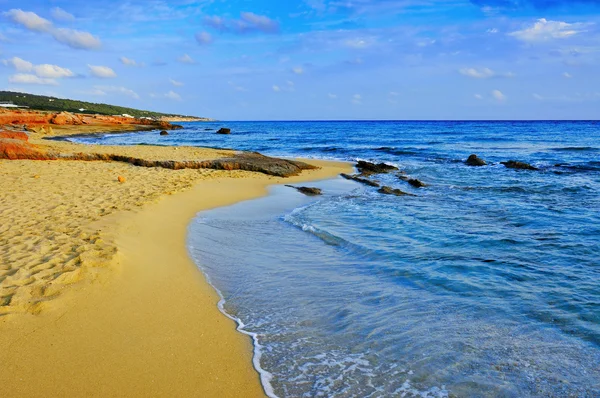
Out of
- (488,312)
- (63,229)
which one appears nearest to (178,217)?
(63,229)

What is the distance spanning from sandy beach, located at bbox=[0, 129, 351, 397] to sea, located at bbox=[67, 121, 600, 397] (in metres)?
0.34

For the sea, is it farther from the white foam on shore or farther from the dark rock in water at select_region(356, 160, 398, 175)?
the dark rock in water at select_region(356, 160, 398, 175)

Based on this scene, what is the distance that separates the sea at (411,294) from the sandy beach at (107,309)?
344 millimetres

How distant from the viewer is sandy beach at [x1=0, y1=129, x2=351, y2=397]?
3.61 m

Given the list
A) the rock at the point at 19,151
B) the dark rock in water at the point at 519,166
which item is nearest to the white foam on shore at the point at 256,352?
the rock at the point at 19,151

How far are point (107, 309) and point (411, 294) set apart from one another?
383cm

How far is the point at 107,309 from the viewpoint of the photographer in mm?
4867

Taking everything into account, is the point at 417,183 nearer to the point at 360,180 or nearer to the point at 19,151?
the point at 360,180

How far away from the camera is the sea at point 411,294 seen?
387cm

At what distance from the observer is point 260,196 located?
13.4 meters

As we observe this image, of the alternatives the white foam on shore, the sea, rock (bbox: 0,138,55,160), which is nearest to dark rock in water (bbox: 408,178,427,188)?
the sea

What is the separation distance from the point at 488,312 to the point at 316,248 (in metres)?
3.39

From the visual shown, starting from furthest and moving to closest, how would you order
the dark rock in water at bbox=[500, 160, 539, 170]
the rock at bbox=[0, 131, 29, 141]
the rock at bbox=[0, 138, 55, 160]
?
the dark rock in water at bbox=[500, 160, 539, 170], the rock at bbox=[0, 131, 29, 141], the rock at bbox=[0, 138, 55, 160]

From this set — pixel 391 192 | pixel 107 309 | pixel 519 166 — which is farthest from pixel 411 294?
pixel 519 166
